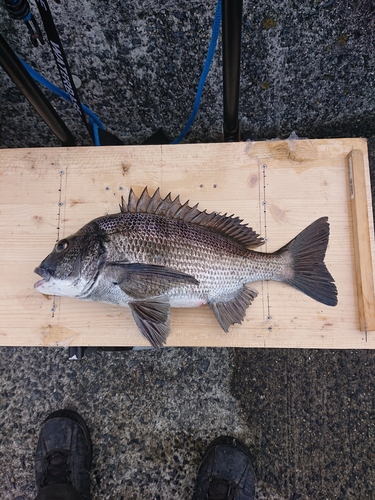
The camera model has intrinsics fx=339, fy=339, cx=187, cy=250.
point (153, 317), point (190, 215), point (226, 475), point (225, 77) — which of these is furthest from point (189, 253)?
point (226, 475)

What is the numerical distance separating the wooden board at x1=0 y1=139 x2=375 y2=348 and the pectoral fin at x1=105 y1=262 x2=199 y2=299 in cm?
30

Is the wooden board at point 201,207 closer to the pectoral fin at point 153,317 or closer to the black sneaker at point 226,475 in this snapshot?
the pectoral fin at point 153,317

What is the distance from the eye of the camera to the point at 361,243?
1994mm

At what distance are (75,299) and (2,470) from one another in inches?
60.2

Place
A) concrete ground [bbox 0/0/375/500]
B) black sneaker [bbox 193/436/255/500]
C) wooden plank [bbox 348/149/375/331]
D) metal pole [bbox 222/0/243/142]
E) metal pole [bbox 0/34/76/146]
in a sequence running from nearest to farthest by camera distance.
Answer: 1. metal pole [bbox 222/0/243/142]
2. metal pole [bbox 0/34/76/146]
3. wooden plank [bbox 348/149/375/331]
4. concrete ground [bbox 0/0/375/500]
5. black sneaker [bbox 193/436/255/500]

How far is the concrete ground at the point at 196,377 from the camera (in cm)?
225

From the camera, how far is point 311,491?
2379 millimetres

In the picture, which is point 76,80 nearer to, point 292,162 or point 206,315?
point 292,162

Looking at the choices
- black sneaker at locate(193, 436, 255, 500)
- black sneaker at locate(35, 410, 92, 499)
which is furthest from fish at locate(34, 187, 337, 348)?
black sneaker at locate(35, 410, 92, 499)

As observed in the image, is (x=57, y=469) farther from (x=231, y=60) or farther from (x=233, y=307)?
(x=231, y=60)

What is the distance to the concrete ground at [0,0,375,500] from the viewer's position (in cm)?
225

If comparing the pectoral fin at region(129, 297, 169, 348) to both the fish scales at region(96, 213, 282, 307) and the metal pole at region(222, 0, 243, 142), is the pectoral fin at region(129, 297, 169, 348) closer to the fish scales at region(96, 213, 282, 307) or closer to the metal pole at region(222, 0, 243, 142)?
the fish scales at region(96, 213, 282, 307)

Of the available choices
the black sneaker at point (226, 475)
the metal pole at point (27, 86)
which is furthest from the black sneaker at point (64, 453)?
the metal pole at point (27, 86)

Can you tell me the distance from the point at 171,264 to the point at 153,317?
0.30 m
